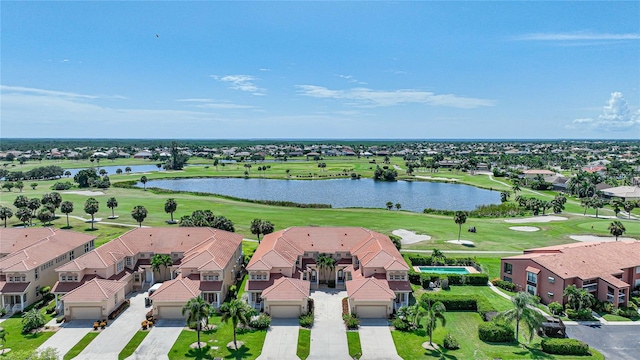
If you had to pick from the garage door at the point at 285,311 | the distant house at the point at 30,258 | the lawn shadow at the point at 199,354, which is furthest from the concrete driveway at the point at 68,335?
the garage door at the point at 285,311

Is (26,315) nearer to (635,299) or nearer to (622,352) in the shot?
(622,352)

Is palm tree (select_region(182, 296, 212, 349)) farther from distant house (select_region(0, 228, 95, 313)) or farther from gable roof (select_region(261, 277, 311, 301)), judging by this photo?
distant house (select_region(0, 228, 95, 313))

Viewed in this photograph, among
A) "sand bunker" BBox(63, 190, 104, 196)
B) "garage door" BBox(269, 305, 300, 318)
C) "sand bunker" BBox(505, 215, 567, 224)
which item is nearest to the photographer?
"garage door" BBox(269, 305, 300, 318)

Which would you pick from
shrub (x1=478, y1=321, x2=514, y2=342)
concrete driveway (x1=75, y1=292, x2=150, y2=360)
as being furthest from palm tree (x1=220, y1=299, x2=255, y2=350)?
shrub (x1=478, y1=321, x2=514, y2=342)

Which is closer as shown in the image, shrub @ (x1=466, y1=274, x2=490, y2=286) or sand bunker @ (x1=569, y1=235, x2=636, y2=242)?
shrub @ (x1=466, y1=274, x2=490, y2=286)

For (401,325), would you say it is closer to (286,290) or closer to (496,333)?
(496,333)

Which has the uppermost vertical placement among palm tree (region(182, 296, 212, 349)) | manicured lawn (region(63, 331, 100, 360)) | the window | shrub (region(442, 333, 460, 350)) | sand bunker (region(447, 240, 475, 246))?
palm tree (region(182, 296, 212, 349))
